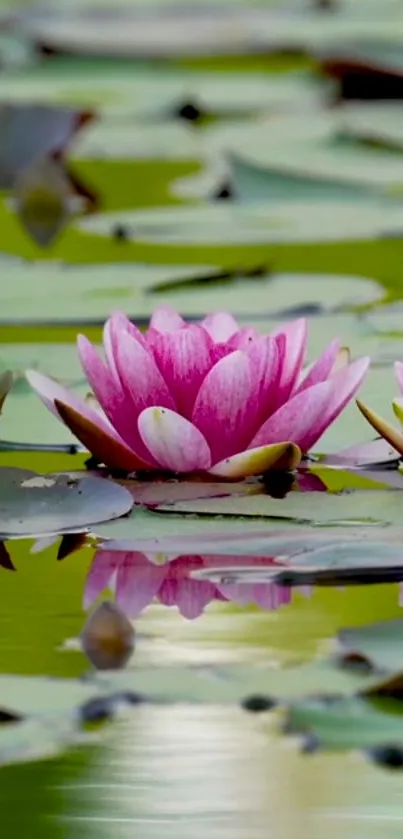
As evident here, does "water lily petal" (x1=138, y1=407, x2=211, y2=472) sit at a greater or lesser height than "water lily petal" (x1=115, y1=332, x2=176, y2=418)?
lesser

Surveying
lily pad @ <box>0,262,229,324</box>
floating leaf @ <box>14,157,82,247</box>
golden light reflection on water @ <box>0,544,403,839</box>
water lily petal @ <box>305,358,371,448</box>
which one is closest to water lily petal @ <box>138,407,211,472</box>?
water lily petal @ <box>305,358,371,448</box>

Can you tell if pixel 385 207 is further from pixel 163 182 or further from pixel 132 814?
pixel 132 814

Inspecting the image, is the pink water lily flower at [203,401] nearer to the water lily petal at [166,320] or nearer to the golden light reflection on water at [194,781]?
the water lily petal at [166,320]

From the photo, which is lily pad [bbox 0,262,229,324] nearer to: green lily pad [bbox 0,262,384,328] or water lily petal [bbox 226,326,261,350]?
green lily pad [bbox 0,262,384,328]

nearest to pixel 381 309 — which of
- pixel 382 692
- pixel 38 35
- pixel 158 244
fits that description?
pixel 158 244

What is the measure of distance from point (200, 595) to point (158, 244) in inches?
57.6

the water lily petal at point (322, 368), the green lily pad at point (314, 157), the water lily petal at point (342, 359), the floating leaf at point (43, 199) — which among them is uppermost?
the water lily petal at point (322, 368)

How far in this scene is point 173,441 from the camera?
148 centimetres

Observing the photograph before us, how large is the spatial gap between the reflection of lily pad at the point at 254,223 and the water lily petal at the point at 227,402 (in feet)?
3.91

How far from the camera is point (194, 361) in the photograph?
1488 mm

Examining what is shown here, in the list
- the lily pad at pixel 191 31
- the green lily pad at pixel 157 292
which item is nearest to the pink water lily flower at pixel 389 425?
the green lily pad at pixel 157 292

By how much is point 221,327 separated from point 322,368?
0.48 feet

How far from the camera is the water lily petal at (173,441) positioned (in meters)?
1.45

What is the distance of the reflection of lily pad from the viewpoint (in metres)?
2.70
